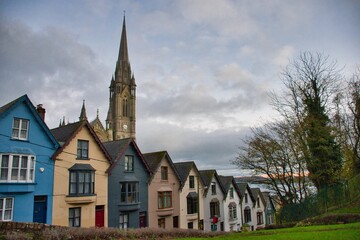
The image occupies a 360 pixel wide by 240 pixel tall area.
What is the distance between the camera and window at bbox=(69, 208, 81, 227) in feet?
91.9

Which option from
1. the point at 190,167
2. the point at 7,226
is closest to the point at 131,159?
the point at 190,167

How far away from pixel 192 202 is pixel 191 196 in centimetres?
112

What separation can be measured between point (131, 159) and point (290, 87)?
20126 mm

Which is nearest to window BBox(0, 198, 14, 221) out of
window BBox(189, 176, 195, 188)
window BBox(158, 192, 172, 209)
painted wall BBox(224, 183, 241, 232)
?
window BBox(158, 192, 172, 209)

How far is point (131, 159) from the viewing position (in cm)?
3456

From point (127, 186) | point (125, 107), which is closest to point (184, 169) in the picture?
point (127, 186)

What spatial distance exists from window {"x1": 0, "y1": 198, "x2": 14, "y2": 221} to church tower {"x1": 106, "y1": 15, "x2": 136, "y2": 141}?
82.1m

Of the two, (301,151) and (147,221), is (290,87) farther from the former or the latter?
(147,221)

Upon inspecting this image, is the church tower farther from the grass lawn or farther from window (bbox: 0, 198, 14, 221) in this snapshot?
the grass lawn

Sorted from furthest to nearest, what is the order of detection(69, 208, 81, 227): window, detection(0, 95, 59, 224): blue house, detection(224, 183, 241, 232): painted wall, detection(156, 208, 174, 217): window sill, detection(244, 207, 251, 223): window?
detection(244, 207, 251, 223): window, detection(224, 183, 241, 232): painted wall, detection(156, 208, 174, 217): window sill, detection(69, 208, 81, 227): window, detection(0, 95, 59, 224): blue house

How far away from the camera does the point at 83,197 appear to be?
1125 inches

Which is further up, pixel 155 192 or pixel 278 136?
pixel 278 136

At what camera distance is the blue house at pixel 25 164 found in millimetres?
24047

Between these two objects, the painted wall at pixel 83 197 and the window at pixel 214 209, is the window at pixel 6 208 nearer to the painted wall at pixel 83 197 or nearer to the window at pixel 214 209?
the painted wall at pixel 83 197
